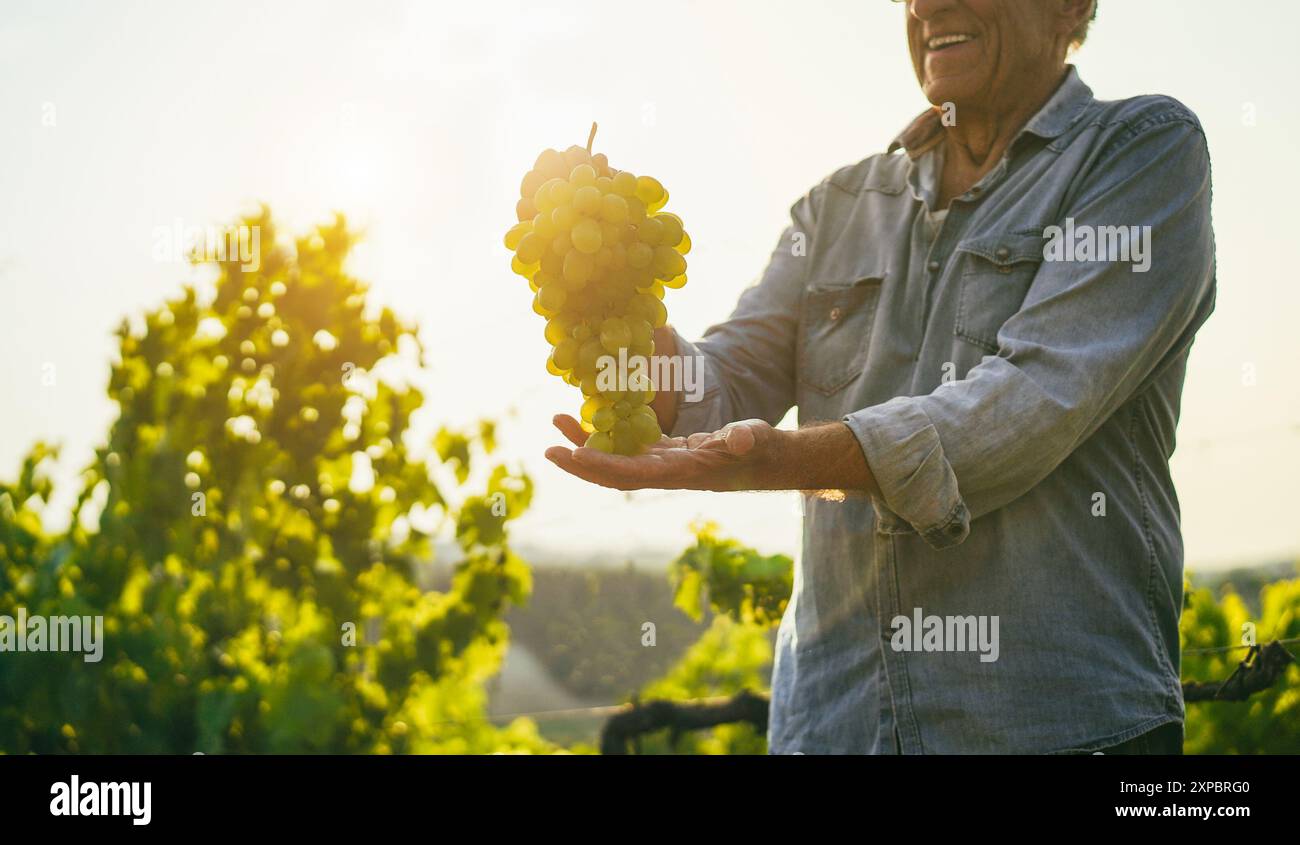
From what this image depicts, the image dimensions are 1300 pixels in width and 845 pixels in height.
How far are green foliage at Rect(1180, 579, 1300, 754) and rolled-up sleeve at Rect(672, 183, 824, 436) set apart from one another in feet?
7.41

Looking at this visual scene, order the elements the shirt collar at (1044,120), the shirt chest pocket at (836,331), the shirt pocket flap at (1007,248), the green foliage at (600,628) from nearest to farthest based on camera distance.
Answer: the shirt pocket flap at (1007,248) → the shirt collar at (1044,120) → the shirt chest pocket at (836,331) → the green foliage at (600,628)

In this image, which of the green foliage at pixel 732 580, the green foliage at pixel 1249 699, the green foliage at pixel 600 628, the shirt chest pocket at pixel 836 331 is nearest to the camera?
the shirt chest pocket at pixel 836 331

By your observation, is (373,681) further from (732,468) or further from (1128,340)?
(1128,340)

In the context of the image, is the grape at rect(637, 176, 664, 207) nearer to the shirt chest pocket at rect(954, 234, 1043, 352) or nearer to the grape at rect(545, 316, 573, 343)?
the grape at rect(545, 316, 573, 343)

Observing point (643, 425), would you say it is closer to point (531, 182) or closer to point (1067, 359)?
point (531, 182)

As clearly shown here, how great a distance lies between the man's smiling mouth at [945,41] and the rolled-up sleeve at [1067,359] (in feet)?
1.33


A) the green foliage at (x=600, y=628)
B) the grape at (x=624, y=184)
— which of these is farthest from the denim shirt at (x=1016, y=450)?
the green foliage at (x=600, y=628)

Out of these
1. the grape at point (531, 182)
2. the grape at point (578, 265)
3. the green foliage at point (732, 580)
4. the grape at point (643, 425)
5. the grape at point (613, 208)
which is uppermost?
the grape at point (531, 182)

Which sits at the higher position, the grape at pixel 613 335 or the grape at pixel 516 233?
the grape at pixel 516 233

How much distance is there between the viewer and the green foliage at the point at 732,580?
4289 mm

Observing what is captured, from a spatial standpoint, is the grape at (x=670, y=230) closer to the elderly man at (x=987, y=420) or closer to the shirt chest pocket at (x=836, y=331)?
the elderly man at (x=987, y=420)
